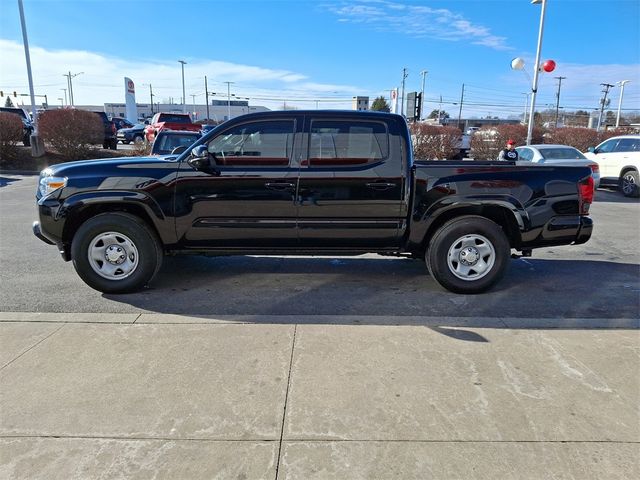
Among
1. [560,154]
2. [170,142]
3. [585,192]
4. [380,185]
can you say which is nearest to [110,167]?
[380,185]

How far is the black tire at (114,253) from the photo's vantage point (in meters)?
4.84

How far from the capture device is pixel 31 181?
15.0m

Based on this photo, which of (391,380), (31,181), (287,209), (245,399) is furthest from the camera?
(31,181)

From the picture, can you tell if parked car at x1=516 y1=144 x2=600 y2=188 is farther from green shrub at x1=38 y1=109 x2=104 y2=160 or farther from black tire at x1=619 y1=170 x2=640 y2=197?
green shrub at x1=38 y1=109 x2=104 y2=160

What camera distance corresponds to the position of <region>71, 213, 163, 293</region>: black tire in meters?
4.84

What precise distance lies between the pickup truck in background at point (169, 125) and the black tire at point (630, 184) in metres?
15.6

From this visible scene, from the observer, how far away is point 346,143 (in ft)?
16.3

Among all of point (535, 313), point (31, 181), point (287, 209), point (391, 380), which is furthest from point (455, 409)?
point (31, 181)

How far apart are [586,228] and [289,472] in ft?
14.1

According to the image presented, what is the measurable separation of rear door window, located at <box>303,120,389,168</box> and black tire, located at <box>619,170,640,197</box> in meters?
11.9

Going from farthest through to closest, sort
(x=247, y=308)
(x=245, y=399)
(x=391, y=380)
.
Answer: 1. (x=247, y=308)
2. (x=391, y=380)
3. (x=245, y=399)

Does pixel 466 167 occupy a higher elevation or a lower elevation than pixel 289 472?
higher

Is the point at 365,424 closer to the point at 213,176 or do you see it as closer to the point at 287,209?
the point at 287,209

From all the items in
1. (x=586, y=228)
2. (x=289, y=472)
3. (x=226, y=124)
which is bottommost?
(x=289, y=472)
